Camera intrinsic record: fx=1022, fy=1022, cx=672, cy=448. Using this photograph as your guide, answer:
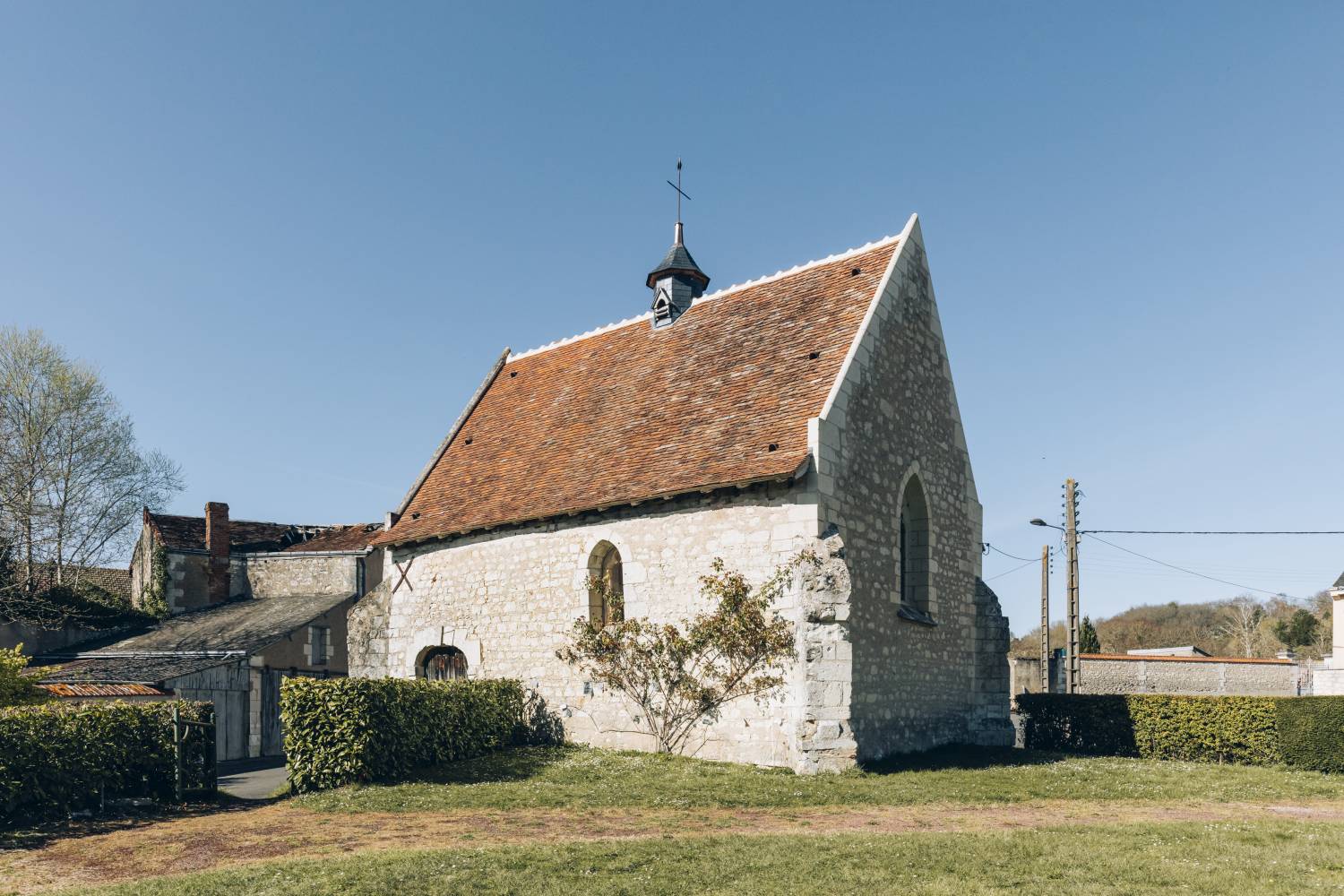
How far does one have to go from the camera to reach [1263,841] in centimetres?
959

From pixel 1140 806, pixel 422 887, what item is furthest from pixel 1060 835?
pixel 422 887

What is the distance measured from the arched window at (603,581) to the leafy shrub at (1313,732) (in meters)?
10.9

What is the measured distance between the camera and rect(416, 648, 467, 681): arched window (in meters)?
19.4

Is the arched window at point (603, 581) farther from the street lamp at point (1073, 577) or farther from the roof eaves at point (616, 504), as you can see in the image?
the street lamp at point (1073, 577)

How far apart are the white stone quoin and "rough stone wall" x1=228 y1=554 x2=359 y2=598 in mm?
29284

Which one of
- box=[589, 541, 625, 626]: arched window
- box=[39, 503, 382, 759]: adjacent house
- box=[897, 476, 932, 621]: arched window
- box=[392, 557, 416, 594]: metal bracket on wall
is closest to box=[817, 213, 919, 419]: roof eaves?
box=[897, 476, 932, 621]: arched window

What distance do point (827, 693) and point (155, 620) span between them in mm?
23904

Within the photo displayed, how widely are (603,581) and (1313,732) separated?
11482 millimetres

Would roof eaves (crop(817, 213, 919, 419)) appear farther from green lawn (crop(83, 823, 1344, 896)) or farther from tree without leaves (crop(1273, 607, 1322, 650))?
tree without leaves (crop(1273, 607, 1322, 650))

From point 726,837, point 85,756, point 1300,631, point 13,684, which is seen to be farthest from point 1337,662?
point 13,684

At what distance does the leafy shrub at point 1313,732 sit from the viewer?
A: 51.7 ft

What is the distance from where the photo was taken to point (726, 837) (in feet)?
32.8

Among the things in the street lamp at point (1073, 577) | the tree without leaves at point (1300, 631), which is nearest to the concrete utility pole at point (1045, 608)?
the street lamp at point (1073, 577)

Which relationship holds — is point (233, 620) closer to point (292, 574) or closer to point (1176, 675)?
point (292, 574)
